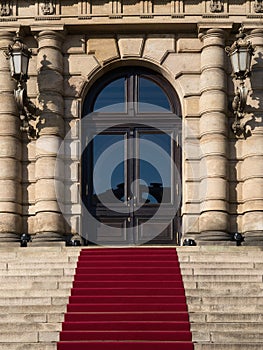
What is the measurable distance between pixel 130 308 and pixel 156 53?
7825 mm

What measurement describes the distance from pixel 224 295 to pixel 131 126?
6.75 meters

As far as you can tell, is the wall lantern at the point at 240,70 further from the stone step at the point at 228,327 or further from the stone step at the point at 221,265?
the stone step at the point at 228,327

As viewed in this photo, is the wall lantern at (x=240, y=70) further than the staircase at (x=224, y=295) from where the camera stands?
Yes

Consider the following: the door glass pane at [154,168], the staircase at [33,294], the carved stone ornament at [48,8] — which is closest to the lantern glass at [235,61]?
the door glass pane at [154,168]

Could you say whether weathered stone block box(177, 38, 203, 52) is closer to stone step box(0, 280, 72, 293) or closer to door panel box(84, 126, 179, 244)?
door panel box(84, 126, 179, 244)

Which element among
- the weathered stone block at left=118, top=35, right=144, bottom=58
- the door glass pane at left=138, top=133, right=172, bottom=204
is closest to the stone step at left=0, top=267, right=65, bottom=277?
the door glass pane at left=138, top=133, right=172, bottom=204

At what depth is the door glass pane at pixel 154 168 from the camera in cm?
2225

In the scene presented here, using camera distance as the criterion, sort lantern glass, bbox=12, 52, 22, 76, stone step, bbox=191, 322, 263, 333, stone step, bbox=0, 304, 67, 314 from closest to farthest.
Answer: stone step, bbox=191, 322, 263, 333 → stone step, bbox=0, 304, 67, 314 → lantern glass, bbox=12, 52, 22, 76

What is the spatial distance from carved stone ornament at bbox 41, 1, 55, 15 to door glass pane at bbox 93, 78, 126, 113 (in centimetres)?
230

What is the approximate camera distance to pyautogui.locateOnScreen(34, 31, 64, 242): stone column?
836 inches

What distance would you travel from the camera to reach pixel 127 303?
55.1 ft

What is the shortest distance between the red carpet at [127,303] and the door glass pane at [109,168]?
275 centimetres

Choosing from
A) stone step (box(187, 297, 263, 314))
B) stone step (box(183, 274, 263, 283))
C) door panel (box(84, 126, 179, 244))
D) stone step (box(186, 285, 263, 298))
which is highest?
door panel (box(84, 126, 179, 244))

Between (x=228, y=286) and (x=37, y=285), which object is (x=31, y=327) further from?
(x=228, y=286)
